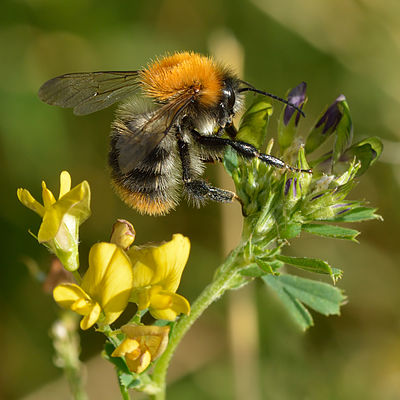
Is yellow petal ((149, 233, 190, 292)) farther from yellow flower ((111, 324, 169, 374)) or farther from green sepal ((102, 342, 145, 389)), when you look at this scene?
green sepal ((102, 342, 145, 389))

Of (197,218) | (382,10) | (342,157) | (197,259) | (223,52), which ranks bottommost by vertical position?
(197,259)

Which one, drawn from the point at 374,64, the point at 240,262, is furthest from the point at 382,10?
the point at 240,262

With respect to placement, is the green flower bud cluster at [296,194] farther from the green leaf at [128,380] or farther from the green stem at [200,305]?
the green leaf at [128,380]

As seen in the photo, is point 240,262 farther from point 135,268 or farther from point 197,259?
point 197,259

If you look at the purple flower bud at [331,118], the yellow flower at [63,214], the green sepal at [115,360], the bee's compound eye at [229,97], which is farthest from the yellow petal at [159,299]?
the purple flower bud at [331,118]

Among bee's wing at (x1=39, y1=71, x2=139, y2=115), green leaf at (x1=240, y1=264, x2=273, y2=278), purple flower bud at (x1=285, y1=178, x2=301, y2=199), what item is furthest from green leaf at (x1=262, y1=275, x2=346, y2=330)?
bee's wing at (x1=39, y1=71, x2=139, y2=115)

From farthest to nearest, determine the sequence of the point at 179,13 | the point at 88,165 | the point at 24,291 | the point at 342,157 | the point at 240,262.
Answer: the point at 179,13
the point at 88,165
the point at 24,291
the point at 342,157
the point at 240,262
